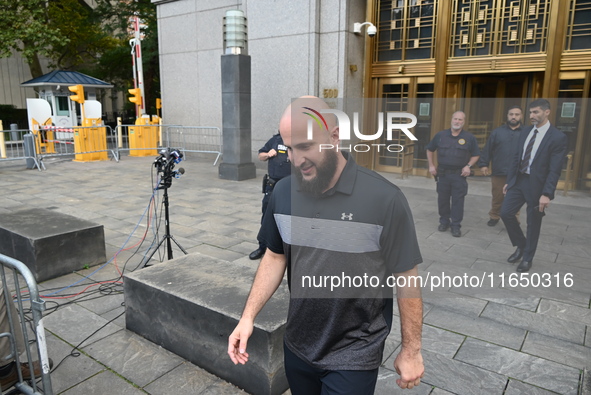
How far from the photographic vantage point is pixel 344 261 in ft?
6.24

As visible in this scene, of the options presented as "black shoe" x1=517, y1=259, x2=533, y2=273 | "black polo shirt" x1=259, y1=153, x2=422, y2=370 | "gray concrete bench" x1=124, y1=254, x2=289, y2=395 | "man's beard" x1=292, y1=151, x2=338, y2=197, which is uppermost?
"man's beard" x1=292, y1=151, x2=338, y2=197

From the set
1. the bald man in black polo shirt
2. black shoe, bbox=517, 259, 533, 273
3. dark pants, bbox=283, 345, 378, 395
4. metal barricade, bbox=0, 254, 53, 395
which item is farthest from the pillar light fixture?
dark pants, bbox=283, 345, 378, 395

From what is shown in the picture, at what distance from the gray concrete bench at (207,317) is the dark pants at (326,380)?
2.78 ft

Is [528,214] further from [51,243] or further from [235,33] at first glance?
[235,33]

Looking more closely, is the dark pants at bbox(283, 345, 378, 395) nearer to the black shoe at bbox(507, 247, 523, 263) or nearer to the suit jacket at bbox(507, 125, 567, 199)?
the suit jacket at bbox(507, 125, 567, 199)

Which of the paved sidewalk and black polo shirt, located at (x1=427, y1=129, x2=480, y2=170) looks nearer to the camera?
the paved sidewalk

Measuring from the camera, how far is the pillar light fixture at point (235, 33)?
10.7 m

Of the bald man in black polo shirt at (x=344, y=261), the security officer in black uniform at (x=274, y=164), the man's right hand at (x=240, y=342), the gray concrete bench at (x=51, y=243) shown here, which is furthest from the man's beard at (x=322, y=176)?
the gray concrete bench at (x=51, y=243)

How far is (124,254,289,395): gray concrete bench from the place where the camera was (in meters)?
3.01

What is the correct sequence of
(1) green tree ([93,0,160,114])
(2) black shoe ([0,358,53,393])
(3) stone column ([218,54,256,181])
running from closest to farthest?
(2) black shoe ([0,358,53,393]) → (3) stone column ([218,54,256,181]) → (1) green tree ([93,0,160,114])

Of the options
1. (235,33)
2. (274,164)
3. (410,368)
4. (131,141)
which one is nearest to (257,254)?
(274,164)

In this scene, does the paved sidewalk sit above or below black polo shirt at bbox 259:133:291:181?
below

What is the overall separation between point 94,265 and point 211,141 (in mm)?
9844

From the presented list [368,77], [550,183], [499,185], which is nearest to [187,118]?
[368,77]
